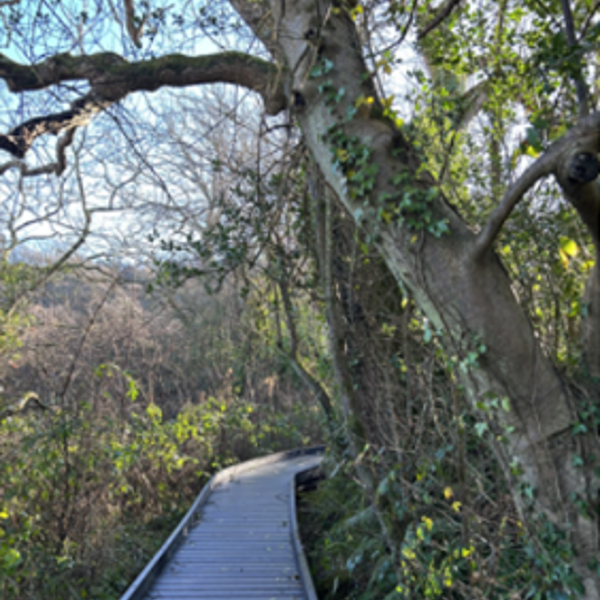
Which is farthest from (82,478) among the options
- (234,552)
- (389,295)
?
(389,295)

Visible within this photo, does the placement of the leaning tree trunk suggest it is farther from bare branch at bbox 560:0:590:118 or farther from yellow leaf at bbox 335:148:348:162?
bare branch at bbox 560:0:590:118

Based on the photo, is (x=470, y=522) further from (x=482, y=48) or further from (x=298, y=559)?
(x=482, y=48)

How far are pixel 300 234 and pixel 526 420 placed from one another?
13.7ft

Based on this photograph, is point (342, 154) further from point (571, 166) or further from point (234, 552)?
point (234, 552)

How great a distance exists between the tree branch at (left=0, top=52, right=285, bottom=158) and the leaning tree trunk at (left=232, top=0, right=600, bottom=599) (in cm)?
199

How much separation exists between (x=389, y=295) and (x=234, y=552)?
378 cm

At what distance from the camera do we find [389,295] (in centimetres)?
604

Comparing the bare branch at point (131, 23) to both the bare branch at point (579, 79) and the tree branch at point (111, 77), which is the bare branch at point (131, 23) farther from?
the bare branch at point (579, 79)

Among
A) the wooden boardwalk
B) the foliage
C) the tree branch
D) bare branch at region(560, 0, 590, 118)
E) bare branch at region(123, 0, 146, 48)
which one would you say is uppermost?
bare branch at region(123, 0, 146, 48)

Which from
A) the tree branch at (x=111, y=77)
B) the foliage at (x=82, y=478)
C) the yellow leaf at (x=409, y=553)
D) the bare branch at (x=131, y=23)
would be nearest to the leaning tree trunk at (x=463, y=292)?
the yellow leaf at (x=409, y=553)

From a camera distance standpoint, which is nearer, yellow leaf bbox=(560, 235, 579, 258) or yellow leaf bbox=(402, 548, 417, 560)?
yellow leaf bbox=(560, 235, 579, 258)

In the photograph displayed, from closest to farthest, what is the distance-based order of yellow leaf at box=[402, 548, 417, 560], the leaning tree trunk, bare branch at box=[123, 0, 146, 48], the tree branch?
1. the leaning tree trunk
2. yellow leaf at box=[402, 548, 417, 560]
3. the tree branch
4. bare branch at box=[123, 0, 146, 48]

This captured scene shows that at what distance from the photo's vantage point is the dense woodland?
10.9 feet

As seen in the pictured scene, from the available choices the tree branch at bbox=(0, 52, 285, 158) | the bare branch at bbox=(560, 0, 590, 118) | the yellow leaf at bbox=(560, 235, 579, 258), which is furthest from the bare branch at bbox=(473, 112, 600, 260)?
the tree branch at bbox=(0, 52, 285, 158)
